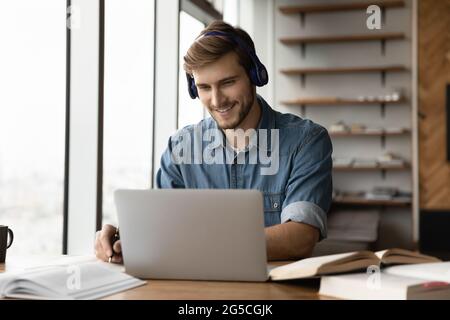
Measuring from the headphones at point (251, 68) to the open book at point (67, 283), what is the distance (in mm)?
881

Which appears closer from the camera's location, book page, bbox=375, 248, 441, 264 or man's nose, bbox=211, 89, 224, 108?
book page, bbox=375, 248, 441, 264

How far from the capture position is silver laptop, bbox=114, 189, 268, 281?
1135 millimetres

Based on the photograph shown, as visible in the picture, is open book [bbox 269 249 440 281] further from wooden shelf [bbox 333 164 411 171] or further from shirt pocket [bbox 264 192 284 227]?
wooden shelf [bbox 333 164 411 171]

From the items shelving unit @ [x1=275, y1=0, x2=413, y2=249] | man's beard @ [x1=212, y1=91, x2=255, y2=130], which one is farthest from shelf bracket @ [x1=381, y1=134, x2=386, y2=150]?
man's beard @ [x1=212, y1=91, x2=255, y2=130]

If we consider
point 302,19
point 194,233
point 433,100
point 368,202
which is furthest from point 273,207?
point 302,19

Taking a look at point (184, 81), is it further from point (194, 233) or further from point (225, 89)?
point (194, 233)

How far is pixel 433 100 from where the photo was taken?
19.3 feet

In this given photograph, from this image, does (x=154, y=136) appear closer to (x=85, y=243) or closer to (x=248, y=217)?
(x=85, y=243)

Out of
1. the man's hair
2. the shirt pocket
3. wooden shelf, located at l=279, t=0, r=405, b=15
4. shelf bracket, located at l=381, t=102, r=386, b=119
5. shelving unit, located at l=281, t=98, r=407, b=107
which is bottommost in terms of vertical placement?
the shirt pocket

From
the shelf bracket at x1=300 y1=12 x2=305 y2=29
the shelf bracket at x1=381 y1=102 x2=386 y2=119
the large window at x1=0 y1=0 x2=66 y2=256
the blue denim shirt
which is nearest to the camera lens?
the blue denim shirt

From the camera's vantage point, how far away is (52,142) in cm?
271

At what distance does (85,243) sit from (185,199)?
6.13ft

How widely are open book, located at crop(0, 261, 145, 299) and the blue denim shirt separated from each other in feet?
1.90

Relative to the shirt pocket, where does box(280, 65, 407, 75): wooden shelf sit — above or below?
above
